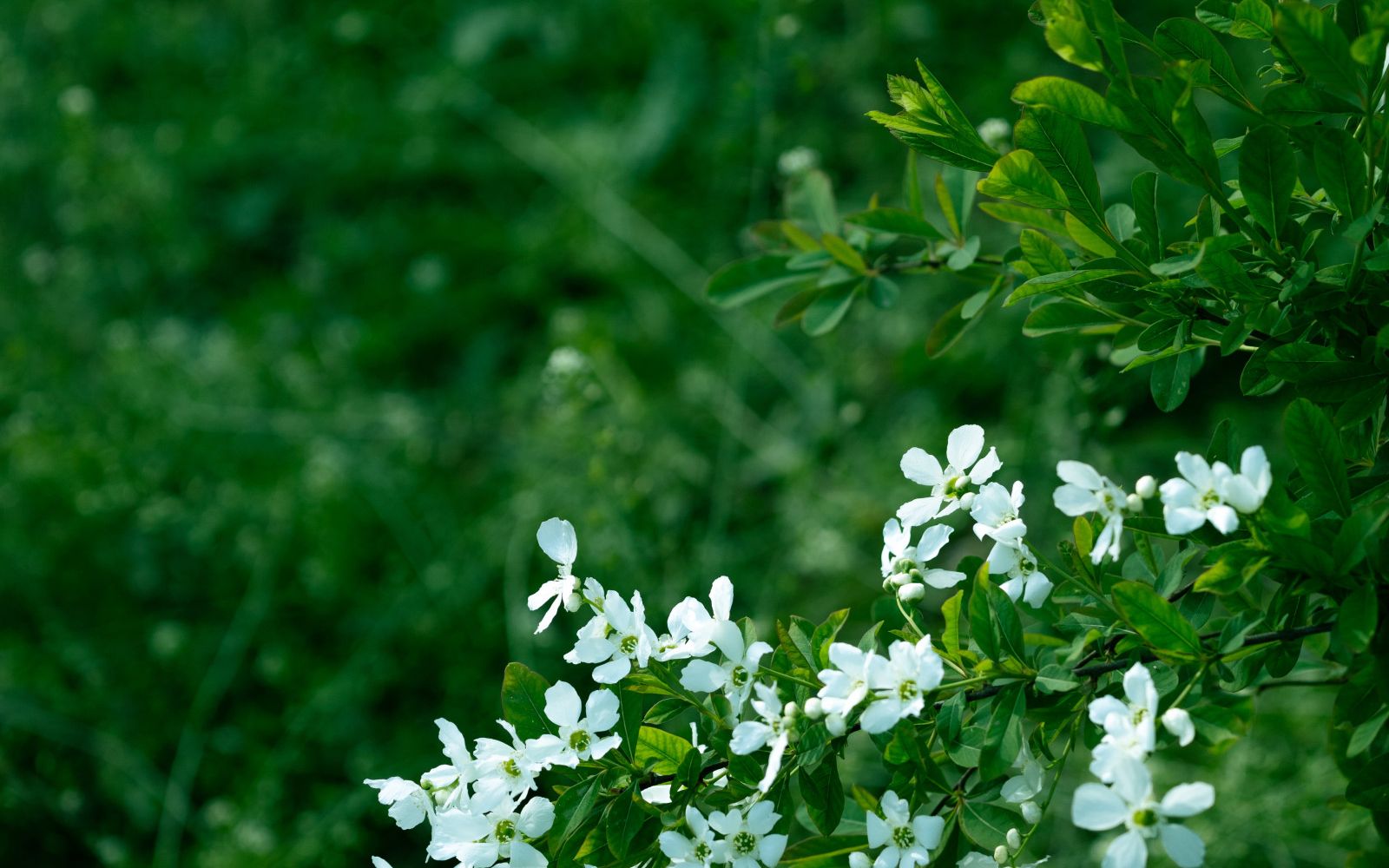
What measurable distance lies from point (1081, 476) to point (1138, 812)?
232mm

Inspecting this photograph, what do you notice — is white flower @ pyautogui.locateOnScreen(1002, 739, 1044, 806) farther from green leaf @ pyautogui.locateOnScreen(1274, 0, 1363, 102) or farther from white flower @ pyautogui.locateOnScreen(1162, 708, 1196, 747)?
green leaf @ pyautogui.locateOnScreen(1274, 0, 1363, 102)

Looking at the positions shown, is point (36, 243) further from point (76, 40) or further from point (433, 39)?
point (433, 39)

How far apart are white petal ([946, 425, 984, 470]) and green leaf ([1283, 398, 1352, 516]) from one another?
0.77 ft

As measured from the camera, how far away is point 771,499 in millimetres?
2734

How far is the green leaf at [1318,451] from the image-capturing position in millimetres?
812

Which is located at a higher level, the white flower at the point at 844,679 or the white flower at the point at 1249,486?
the white flower at the point at 844,679

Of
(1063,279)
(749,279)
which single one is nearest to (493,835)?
(1063,279)

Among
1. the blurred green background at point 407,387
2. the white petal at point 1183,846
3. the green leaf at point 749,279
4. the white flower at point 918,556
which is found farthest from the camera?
the blurred green background at point 407,387

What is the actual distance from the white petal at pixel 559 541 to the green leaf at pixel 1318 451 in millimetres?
552

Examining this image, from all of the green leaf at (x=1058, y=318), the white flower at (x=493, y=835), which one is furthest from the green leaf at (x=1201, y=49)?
the white flower at (x=493, y=835)

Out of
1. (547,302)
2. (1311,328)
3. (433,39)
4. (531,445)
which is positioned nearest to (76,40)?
(433,39)

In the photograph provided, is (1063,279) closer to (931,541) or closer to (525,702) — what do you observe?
(931,541)

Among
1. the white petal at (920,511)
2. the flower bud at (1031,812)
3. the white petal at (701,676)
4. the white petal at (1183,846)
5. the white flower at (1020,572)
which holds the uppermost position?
the white petal at (701,676)

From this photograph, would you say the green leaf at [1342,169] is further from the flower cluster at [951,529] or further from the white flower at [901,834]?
the white flower at [901,834]
